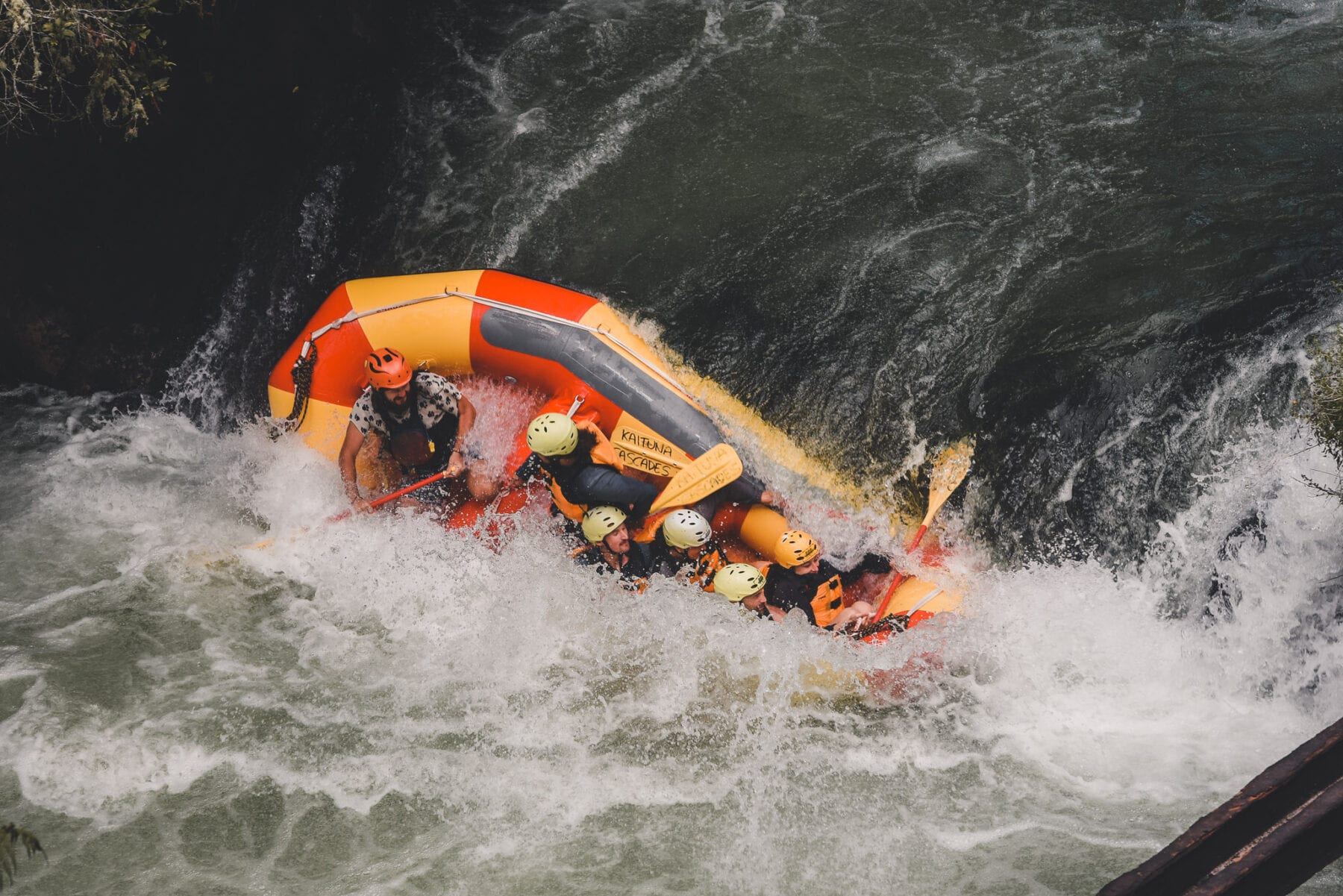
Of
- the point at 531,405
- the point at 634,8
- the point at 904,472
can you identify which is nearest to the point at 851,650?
the point at 904,472

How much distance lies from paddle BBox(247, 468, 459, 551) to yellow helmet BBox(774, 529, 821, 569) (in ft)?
6.45

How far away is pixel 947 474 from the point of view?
5871 mm

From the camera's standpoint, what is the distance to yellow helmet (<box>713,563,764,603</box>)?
5094mm

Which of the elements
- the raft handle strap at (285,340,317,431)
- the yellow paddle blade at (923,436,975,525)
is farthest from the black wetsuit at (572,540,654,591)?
the raft handle strap at (285,340,317,431)

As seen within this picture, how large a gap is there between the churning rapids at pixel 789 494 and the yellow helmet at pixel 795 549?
1.10 feet

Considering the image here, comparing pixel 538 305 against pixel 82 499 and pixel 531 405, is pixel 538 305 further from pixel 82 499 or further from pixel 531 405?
pixel 82 499

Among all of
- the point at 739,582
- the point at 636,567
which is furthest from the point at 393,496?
the point at 739,582

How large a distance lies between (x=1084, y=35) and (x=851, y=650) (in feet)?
18.0

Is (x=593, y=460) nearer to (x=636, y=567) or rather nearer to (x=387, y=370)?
(x=636, y=567)

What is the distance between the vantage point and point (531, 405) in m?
5.87

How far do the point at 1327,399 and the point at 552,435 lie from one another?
14.1 ft

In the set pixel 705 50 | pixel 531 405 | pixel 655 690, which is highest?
pixel 705 50

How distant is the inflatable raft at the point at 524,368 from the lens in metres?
5.49

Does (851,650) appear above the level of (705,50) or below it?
below
